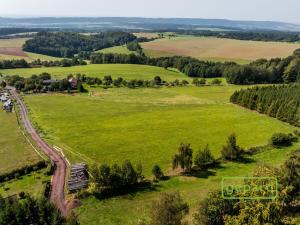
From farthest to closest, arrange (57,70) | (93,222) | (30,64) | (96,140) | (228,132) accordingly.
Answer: (30,64), (57,70), (228,132), (96,140), (93,222)

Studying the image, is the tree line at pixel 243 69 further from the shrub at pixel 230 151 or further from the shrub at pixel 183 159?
the shrub at pixel 183 159

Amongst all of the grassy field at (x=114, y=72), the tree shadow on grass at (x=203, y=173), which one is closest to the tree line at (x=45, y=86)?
the grassy field at (x=114, y=72)

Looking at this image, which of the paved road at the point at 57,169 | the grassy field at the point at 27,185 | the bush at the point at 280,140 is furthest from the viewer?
the bush at the point at 280,140

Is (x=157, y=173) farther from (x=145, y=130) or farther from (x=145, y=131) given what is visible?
(x=145, y=130)

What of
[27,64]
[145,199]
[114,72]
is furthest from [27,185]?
[27,64]

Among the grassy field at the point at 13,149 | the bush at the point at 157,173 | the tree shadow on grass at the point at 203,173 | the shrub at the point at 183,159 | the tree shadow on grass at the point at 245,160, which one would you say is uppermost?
the shrub at the point at 183,159

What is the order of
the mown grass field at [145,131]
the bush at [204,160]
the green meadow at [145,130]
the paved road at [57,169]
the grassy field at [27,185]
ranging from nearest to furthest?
the paved road at [57,169]
the mown grass field at [145,131]
the green meadow at [145,130]
the grassy field at [27,185]
the bush at [204,160]

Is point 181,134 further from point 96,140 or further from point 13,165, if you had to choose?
point 13,165

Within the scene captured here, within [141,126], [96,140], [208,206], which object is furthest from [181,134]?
[208,206]
